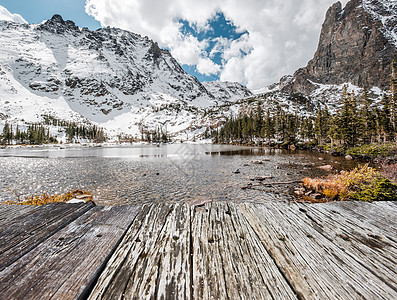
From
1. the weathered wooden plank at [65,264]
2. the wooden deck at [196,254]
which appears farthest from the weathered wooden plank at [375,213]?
the weathered wooden plank at [65,264]

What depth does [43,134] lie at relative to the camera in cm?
11538

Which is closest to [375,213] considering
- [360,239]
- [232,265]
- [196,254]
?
[360,239]

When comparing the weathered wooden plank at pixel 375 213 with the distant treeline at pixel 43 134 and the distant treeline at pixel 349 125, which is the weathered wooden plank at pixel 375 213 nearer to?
the distant treeline at pixel 349 125

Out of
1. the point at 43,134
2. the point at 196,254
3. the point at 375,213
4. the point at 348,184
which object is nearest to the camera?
the point at 196,254

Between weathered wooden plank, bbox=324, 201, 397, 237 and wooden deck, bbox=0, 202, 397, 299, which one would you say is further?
weathered wooden plank, bbox=324, 201, 397, 237

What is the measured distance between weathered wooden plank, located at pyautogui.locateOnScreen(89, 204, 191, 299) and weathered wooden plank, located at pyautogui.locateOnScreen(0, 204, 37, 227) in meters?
2.24

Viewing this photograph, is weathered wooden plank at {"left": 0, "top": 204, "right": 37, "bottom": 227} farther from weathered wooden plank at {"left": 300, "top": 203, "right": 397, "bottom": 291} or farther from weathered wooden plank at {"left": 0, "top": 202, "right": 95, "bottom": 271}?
weathered wooden plank at {"left": 300, "top": 203, "right": 397, "bottom": 291}

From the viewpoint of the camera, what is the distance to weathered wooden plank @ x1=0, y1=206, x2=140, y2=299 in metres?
1.44

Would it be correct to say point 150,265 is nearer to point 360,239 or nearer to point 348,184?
point 360,239

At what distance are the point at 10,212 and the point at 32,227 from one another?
1.22 meters

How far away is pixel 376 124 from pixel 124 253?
73.9 m

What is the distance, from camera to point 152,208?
3377mm

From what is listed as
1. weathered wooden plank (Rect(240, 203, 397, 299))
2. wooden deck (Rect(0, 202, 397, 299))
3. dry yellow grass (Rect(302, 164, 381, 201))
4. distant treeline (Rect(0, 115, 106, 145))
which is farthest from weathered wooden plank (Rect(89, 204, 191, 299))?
distant treeline (Rect(0, 115, 106, 145))

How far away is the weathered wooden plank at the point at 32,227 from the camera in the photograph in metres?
1.98
